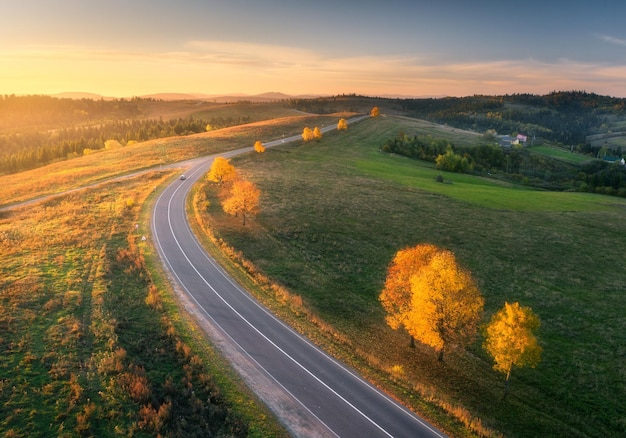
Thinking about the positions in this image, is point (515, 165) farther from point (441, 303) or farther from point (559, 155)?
point (441, 303)

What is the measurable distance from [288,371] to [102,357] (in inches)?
526

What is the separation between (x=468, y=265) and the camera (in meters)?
54.3

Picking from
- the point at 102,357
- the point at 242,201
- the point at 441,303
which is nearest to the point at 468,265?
the point at 441,303

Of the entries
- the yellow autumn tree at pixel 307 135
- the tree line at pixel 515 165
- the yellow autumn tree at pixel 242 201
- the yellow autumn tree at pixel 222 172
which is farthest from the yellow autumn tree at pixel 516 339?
the yellow autumn tree at pixel 307 135

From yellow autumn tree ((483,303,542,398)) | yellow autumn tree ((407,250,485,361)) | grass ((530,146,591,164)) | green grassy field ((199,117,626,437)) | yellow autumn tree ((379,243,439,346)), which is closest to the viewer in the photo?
yellow autumn tree ((483,303,542,398))

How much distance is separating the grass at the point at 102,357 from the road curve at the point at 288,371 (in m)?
1.73

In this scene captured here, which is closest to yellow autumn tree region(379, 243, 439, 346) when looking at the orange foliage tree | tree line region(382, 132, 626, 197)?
the orange foliage tree

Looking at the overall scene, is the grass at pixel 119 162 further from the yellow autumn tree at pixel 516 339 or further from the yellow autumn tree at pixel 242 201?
the yellow autumn tree at pixel 516 339

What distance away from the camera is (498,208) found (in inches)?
3093

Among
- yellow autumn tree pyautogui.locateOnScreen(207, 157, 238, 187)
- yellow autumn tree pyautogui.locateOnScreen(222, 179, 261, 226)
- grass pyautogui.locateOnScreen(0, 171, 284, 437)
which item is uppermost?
yellow autumn tree pyautogui.locateOnScreen(207, 157, 238, 187)

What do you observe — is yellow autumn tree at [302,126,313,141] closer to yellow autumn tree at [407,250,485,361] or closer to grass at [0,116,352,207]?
grass at [0,116,352,207]

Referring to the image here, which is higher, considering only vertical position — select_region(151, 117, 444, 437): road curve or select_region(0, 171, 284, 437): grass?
select_region(0, 171, 284, 437): grass

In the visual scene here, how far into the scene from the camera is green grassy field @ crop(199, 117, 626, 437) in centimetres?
3102

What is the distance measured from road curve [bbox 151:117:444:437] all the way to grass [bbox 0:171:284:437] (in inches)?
68.1
